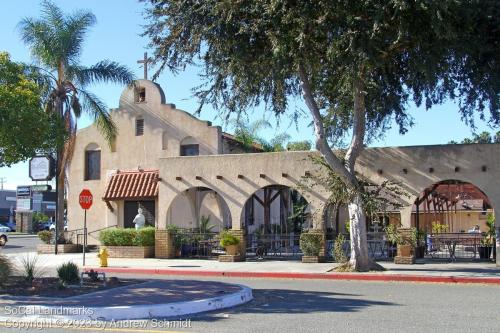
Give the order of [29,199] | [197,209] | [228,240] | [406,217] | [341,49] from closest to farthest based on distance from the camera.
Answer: [341,49], [406,217], [228,240], [197,209], [29,199]

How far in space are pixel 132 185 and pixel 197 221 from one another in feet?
12.5

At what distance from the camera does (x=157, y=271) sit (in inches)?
820

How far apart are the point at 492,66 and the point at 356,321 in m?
11.5

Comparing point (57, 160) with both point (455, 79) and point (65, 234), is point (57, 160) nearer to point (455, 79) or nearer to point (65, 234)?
point (65, 234)

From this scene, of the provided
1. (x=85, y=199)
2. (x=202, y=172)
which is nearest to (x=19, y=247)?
(x=85, y=199)

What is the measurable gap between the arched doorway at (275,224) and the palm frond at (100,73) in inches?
327

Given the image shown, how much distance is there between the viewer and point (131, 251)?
26062 mm

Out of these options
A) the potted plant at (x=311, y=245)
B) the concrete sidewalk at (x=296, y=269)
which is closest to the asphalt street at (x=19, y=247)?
the concrete sidewalk at (x=296, y=269)

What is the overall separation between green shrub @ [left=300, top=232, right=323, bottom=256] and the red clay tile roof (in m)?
8.65

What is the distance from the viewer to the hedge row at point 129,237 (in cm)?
2614

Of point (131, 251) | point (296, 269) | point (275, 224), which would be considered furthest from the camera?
point (275, 224)

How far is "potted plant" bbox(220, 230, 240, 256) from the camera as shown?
2361cm

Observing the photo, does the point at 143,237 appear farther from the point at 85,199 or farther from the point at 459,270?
the point at 459,270

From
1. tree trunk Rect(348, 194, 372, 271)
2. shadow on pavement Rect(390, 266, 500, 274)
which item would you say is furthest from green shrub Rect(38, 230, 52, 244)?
shadow on pavement Rect(390, 266, 500, 274)
